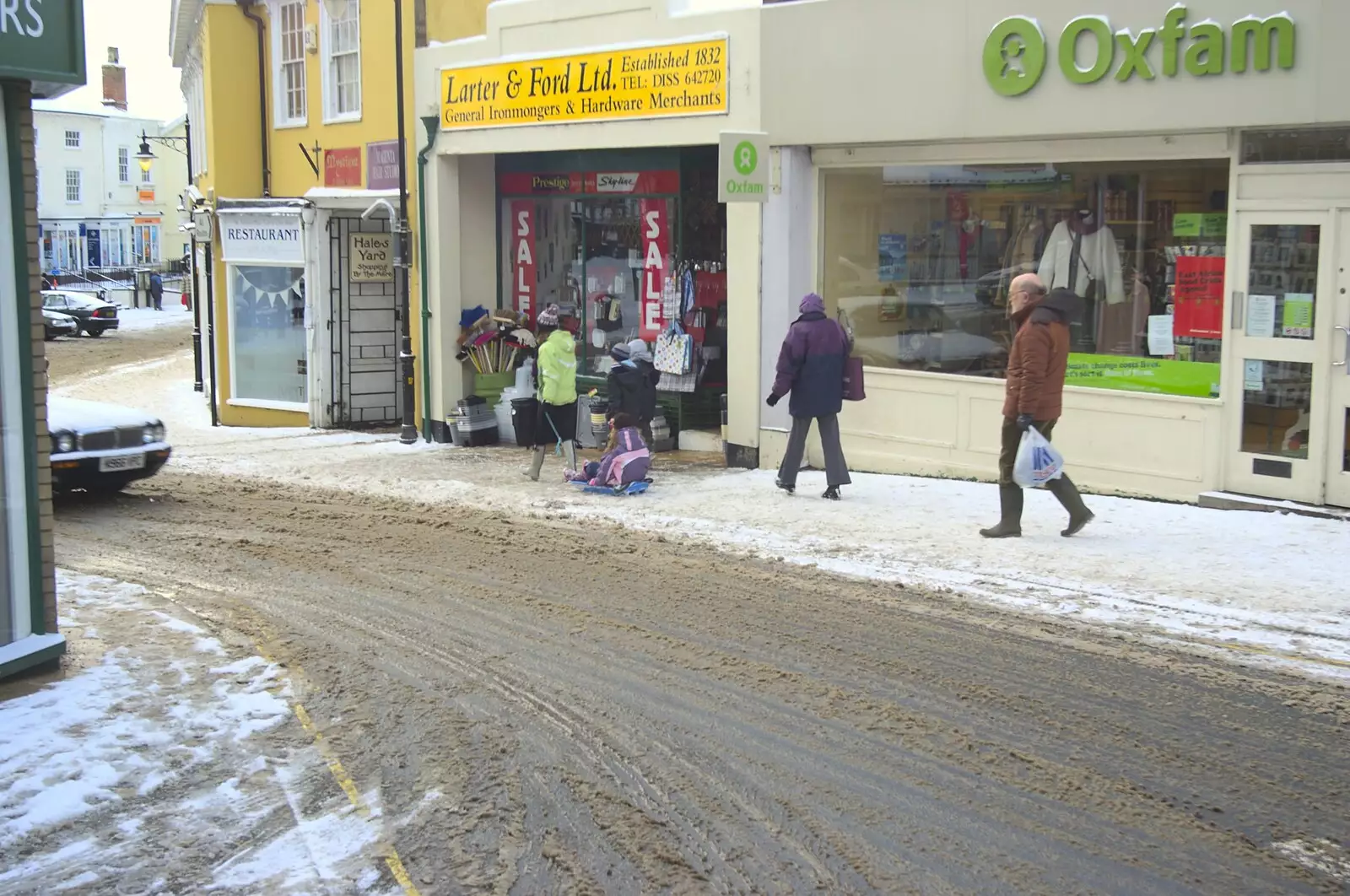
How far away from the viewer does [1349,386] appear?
33.5 feet

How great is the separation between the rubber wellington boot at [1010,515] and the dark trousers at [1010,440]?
7cm

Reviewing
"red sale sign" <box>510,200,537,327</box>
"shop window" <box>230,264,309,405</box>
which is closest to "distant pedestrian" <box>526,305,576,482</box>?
"red sale sign" <box>510,200,537,327</box>

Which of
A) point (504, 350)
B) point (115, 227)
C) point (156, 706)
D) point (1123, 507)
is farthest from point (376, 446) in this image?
point (115, 227)

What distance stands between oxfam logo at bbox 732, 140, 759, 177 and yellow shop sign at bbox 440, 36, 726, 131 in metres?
1.04

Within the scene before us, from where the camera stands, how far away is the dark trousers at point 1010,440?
10141mm

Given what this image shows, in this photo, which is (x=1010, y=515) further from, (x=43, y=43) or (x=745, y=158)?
(x=43, y=43)

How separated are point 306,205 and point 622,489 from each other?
9096 millimetres

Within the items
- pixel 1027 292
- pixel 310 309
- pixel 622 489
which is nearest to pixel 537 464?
pixel 622 489

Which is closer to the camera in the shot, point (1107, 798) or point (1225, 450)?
point (1107, 798)

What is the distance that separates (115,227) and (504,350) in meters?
61.9

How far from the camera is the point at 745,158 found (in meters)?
13.0

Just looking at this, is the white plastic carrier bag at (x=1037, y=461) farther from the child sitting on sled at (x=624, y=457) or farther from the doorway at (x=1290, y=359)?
the child sitting on sled at (x=624, y=457)

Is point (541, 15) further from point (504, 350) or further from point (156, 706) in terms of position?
point (156, 706)

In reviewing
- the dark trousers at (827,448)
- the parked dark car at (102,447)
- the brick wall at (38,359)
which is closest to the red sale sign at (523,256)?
the parked dark car at (102,447)
